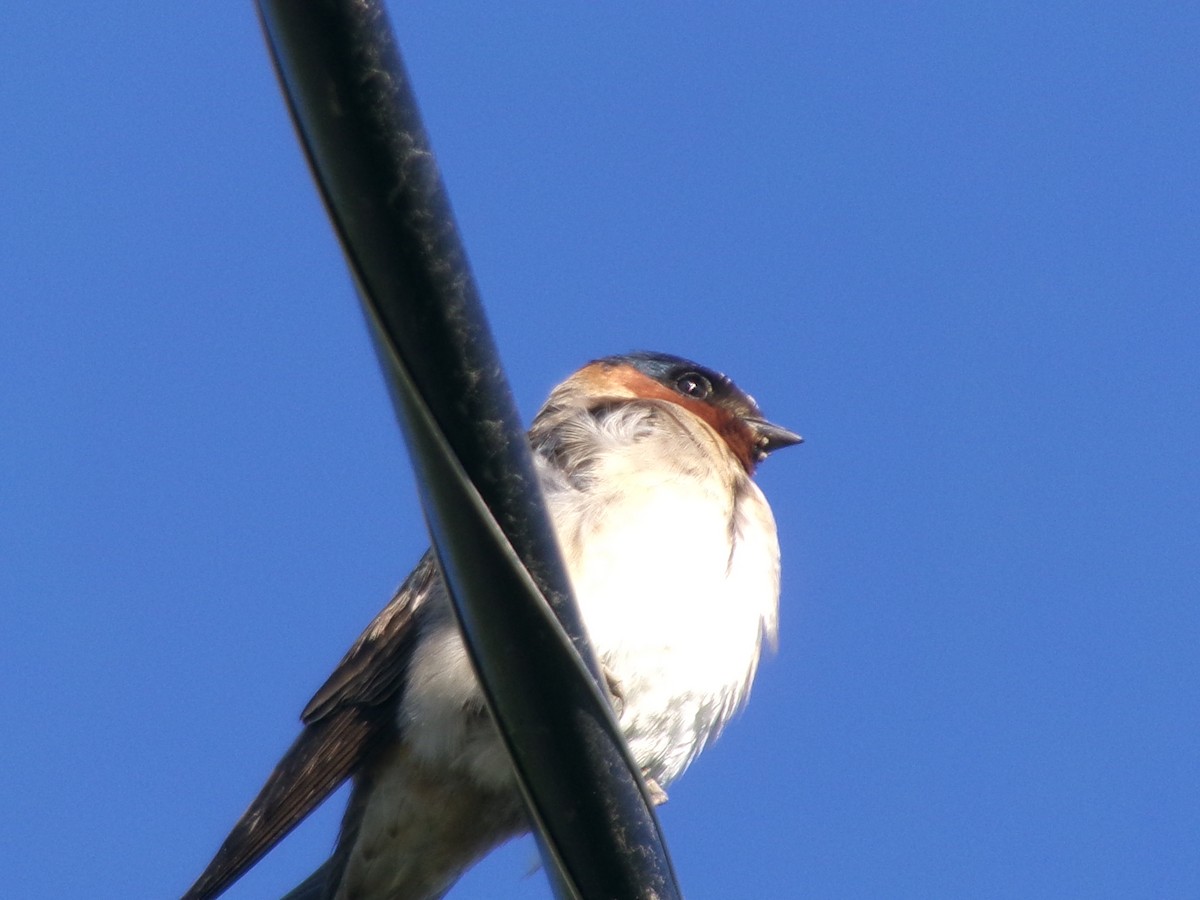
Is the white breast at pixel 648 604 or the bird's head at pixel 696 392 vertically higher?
the bird's head at pixel 696 392

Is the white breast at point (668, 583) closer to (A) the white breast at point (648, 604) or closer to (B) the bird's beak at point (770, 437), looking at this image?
(A) the white breast at point (648, 604)

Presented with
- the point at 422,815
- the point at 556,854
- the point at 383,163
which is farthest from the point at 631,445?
the point at 383,163

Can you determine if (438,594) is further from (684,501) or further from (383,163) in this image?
(383,163)

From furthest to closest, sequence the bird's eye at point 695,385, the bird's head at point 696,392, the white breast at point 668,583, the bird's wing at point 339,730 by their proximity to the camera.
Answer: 1. the bird's eye at point 695,385
2. the bird's head at point 696,392
3. the white breast at point 668,583
4. the bird's wing at point 339,730

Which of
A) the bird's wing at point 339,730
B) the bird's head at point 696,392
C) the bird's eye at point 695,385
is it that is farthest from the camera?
the bird's eye at point 695,385

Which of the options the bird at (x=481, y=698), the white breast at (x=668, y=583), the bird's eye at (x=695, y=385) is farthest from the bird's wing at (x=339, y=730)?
the bird's eye at (x=695, y=385)

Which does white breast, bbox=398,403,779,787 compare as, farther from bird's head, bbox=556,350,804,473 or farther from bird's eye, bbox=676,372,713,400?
bird's eye, bbox=676,372,713,400

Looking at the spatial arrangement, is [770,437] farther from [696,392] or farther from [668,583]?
[668,583]
